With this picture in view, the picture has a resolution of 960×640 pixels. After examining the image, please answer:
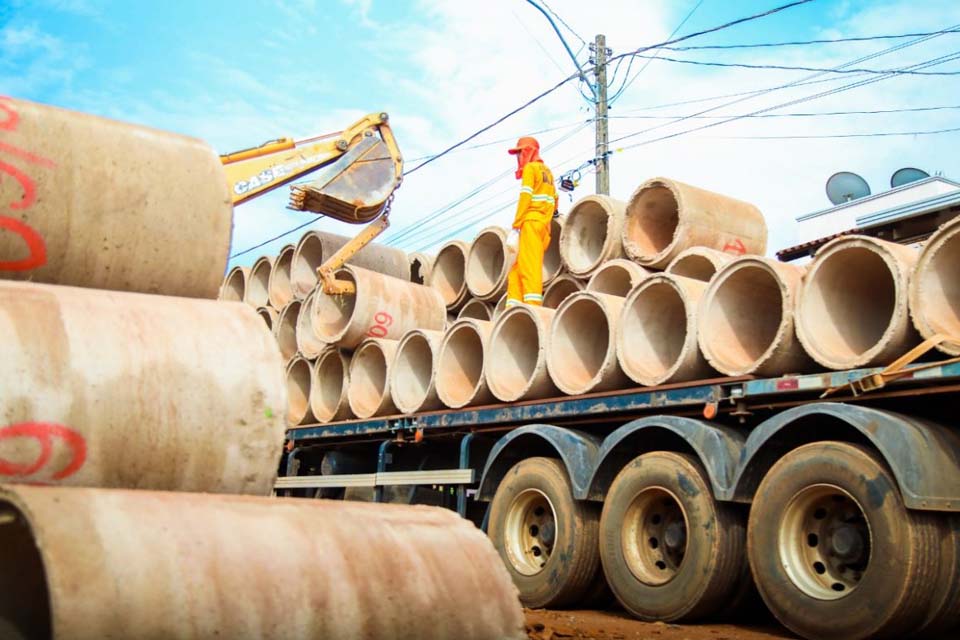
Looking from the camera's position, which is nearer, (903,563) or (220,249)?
(220,249)

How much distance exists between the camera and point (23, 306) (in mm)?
3836

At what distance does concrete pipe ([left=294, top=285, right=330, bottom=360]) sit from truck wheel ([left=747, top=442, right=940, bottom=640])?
6.52 metres

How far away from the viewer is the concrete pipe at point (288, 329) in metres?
12.2

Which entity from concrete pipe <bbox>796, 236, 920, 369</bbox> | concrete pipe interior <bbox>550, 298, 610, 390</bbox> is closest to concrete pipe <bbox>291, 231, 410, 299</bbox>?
concrete pipe interior <bbox>550, 298, 610, 390</bbox>

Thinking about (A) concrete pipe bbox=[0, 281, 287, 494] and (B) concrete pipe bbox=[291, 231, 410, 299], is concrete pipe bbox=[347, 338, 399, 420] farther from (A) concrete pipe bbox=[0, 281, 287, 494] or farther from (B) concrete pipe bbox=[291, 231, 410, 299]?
(A) concrete pipe bbox=[0, 281, 287, 494]

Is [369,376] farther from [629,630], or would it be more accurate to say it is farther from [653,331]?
[629,630]

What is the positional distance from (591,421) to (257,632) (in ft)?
14.8

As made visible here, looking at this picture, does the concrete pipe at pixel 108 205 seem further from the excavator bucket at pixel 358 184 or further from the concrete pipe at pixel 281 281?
the concrete pipe at pixel 281 281

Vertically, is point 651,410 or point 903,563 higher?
point 651,410

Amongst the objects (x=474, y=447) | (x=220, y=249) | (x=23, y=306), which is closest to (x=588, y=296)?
(x=474, y=447)

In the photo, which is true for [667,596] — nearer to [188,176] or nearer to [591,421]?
[591,421]

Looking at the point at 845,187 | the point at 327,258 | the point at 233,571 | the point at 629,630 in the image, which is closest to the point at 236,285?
the point at 327,258

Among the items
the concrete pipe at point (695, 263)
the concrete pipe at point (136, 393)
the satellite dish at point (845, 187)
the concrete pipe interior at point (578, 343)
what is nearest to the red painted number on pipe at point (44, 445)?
the concrete pipe at point (136, 393)

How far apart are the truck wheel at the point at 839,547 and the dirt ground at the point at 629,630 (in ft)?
1.29
